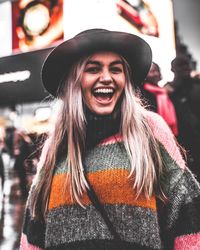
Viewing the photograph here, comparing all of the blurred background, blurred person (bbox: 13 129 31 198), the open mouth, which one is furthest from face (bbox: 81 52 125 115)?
blurred person (bbox: 13 129 31 198)

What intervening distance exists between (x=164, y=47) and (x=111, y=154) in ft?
20.3

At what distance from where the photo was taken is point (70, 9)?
7.42 metres

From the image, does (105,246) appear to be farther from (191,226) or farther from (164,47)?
(164,47)

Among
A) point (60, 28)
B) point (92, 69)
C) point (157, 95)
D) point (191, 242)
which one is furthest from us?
point (60, 28)

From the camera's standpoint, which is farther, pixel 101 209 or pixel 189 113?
pixel 189 113

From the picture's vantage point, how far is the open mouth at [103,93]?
1.51m

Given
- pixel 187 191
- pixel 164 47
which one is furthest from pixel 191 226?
pixel 164 47

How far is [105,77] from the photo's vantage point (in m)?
1.48

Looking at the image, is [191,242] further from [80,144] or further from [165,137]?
[80,144]

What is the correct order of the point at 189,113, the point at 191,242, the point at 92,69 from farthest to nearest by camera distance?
1. the point at 189,113
2. the point at 92,69
3. the point at 191,242

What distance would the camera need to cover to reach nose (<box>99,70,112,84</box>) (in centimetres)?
148

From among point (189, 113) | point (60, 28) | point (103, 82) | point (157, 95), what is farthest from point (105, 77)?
point (60, 28)

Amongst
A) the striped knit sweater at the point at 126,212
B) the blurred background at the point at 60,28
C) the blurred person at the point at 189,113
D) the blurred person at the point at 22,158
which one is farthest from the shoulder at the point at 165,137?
the blurred person at the point at 22,158

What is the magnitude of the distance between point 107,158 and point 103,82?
12.7 inches
